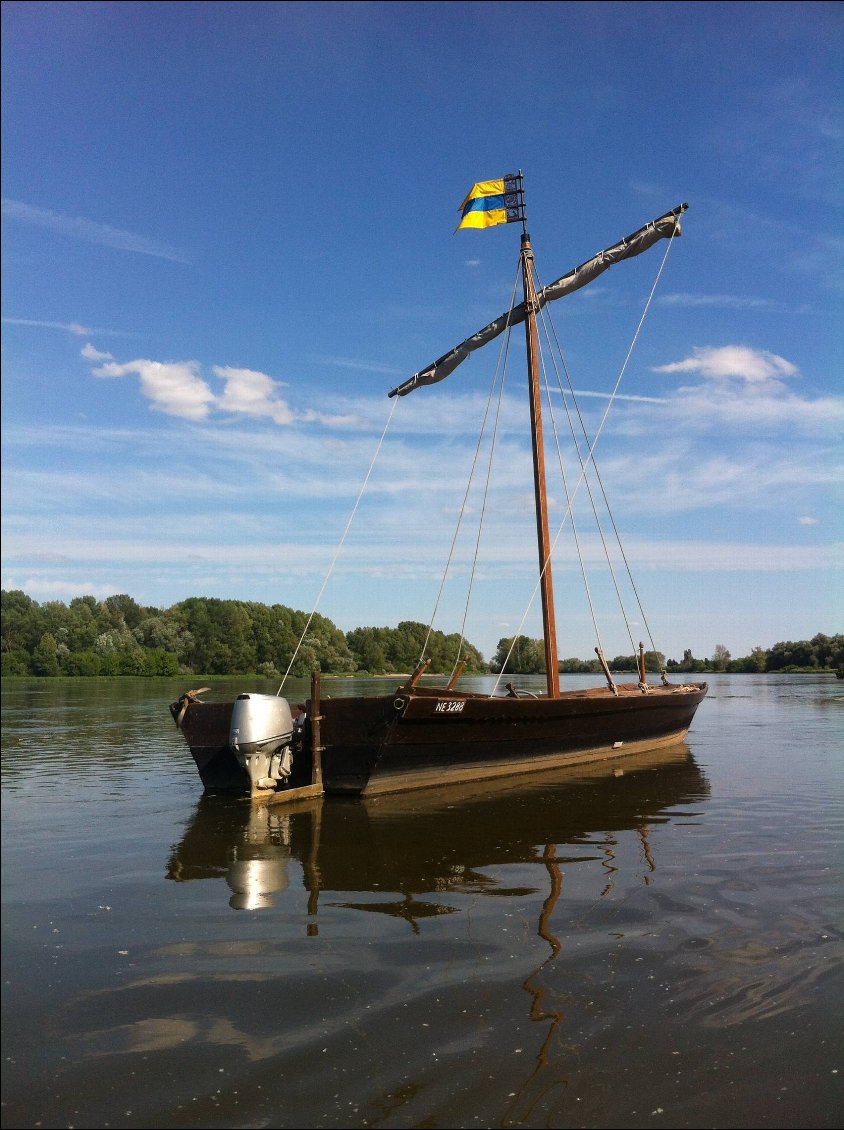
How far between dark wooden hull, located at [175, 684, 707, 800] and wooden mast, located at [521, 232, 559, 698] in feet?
5.79

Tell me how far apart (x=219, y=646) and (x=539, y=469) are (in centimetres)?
7105

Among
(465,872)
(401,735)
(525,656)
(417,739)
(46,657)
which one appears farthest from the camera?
(525,656)

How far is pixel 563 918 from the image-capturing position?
737cm

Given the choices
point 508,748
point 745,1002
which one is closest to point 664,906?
point 745,1002

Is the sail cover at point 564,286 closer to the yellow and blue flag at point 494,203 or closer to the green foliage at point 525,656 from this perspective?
the yellow and blue flag at point 494,203

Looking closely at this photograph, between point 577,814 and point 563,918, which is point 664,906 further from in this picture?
point 577,814

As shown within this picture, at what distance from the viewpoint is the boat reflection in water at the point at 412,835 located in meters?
8.77

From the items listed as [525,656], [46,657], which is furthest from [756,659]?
[46,657]

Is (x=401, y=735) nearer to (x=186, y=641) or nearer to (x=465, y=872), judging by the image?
(x=465, y=872)

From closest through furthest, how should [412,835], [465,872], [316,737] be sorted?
[465,872] < [412,835] < [316,737]

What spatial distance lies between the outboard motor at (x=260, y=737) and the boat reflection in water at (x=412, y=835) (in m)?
0.62

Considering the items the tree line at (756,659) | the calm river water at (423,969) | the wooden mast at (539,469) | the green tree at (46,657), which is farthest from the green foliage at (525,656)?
the calm river water at (423,969)

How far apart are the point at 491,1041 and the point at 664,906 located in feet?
11.1

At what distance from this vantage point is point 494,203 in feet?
72.3
